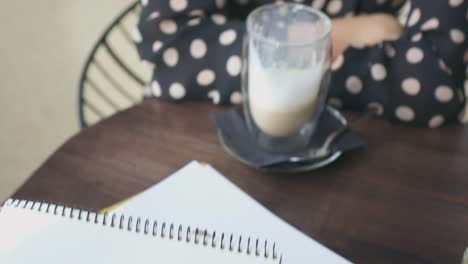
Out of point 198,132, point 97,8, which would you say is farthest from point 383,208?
point 97,8

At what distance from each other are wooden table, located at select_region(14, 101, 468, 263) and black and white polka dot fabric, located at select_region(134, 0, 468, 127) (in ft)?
0.13

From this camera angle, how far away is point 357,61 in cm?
73

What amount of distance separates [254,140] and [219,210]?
146mm

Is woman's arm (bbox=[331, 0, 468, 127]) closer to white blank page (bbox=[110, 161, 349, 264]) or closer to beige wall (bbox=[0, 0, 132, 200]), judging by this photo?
white blank page (bbox=[110, 161, 349, 264])

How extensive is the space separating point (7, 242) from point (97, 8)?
105 centimetres

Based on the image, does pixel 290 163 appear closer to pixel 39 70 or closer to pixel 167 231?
pixel 167 231

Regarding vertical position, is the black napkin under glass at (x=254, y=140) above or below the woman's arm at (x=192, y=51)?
below

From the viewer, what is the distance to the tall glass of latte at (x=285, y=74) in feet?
2.02

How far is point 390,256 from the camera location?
521 mm

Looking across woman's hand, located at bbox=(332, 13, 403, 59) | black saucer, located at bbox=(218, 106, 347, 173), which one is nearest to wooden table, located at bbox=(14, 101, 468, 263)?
black saucer, located at bbox=(218, 106, 347, 173)

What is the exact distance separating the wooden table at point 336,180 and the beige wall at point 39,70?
0.71 metres

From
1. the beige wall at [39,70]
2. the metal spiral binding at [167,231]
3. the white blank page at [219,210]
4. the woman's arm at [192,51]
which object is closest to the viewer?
the metal spiral binding at [167,231]

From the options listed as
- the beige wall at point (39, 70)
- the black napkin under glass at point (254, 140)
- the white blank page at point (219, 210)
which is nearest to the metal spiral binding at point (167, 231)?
the white blank page at point (219, 210)

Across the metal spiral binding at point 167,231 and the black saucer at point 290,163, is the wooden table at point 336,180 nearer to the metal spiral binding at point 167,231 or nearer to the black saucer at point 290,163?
the black saucer at point 290,163
